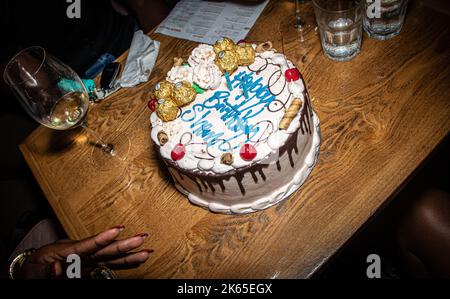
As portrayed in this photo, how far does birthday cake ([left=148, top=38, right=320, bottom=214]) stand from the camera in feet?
4.90

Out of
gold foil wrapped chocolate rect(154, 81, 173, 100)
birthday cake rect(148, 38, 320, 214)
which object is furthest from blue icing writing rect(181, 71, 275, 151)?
gold foil wrapped chocolate rect(154, 81, 173, 100)

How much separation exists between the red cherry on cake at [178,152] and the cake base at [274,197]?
26 centimetres

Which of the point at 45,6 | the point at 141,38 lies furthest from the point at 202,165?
the point at 45,6

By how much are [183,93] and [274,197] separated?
62 centimetres

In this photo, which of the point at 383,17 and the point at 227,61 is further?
the point at 383,17

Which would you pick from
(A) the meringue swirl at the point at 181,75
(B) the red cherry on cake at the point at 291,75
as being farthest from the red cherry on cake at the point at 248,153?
(A) the meringue swirl at the point at 181,75

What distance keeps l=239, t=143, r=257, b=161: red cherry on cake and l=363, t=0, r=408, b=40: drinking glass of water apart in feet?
3.42

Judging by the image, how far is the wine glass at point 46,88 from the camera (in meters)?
1.65

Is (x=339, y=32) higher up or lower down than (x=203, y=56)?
lower down

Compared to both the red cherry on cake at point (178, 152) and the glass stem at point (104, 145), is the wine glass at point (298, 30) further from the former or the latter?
the glass stem at point (104, 145)

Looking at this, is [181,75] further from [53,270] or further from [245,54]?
[53,270]

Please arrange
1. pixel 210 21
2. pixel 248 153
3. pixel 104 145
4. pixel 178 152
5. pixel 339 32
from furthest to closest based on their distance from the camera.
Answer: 1. pixel 210 21
2. pixel 104 145
3. pixel 339 32
4. pixel 178 152
5. pixel 248 153

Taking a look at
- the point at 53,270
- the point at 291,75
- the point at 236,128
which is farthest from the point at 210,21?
the point at 53,270

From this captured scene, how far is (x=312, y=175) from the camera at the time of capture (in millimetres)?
1691
